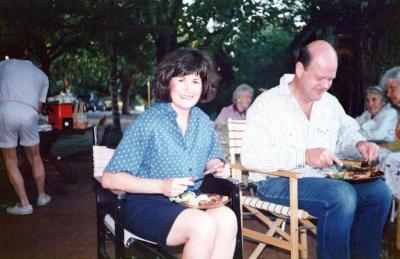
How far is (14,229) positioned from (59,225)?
1.50 feet

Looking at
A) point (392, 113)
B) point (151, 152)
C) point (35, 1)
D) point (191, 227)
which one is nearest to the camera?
point (191, 227)

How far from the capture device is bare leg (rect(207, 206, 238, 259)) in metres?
2.25

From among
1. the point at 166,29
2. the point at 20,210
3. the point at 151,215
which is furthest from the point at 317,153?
the point at 166,29

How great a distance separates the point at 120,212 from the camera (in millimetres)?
2219

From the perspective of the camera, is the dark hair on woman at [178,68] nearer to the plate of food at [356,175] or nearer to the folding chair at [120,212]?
the folding chair at [120,212]

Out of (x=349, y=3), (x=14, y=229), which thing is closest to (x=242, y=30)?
(x=349, y=3)

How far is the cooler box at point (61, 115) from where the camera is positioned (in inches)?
237

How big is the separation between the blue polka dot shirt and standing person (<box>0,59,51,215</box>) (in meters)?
3.09

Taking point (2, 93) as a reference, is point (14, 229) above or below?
below

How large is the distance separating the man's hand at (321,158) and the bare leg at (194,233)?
35.8 inches

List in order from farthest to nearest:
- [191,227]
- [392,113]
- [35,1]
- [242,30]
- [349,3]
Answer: [35,1] → [242,30] → [349,3] → [392,113] → [191,227]

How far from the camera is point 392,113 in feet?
15.9

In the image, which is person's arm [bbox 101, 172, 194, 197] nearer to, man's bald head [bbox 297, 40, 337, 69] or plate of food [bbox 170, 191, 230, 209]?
plate of food [bbox 170, 191, 230, 209]

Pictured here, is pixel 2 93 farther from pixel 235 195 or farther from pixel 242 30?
pixel 242 30
